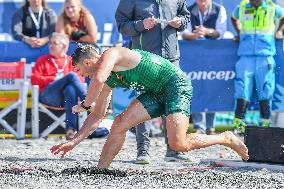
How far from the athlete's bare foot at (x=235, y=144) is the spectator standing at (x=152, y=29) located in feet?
3.14

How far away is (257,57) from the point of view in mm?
13352

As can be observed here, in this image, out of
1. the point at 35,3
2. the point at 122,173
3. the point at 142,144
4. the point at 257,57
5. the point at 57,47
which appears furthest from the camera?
the point at 35,3

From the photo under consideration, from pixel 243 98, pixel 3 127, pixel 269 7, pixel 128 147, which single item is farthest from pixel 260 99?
pixel 3 127

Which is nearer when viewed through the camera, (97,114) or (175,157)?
(97,114)

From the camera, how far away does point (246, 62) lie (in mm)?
13391

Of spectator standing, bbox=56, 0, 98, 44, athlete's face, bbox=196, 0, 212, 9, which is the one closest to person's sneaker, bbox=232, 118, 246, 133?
athlete's face, bbox=196, 0, 212, 9

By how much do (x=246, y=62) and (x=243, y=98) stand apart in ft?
1.74

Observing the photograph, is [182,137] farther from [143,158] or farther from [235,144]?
[143,158]

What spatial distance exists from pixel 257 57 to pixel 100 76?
530 centimetres

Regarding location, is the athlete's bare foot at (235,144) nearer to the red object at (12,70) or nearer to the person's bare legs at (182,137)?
the person's bare legs at (182,137)

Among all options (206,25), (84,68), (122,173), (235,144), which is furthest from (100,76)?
(206,25)

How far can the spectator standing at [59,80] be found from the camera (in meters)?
12.9

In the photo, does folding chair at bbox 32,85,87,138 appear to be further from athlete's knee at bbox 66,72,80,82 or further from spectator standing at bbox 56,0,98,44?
spectator standing at bbox 56,0,98,44

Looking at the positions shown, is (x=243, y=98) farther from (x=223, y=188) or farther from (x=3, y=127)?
(x=223, y=188)
